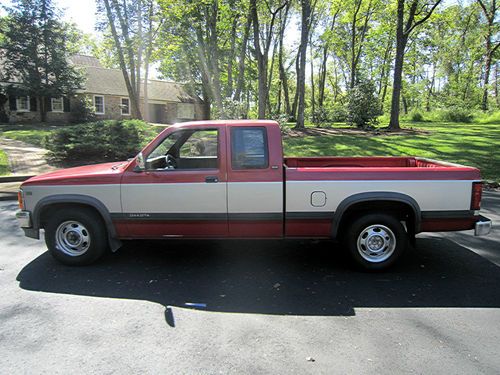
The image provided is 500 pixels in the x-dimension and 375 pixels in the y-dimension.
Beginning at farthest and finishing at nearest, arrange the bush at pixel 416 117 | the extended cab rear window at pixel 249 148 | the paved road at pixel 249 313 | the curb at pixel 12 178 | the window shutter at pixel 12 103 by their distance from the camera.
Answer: the bush at pixel 416 117, the window shutter at pixel 12 103, the curb at pixel 12 178, the extended cab rear window at pixel 249 148, the paved road at pixel 249 313

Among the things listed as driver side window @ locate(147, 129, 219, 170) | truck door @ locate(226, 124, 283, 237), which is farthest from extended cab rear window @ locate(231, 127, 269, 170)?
driver side window @ locate(147, 129, 219, 170)

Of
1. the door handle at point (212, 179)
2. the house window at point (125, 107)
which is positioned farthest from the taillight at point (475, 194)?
the house window at point (125, 107)

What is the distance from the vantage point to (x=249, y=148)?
4762mm

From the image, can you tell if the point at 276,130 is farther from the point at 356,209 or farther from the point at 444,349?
the point at 444,349

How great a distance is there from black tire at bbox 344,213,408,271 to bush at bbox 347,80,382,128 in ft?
57.8

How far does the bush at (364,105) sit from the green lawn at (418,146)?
2852 millimetres

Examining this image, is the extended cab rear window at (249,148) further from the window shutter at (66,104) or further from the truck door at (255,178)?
the window shutter at (66,104)

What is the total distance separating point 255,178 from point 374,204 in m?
1.50

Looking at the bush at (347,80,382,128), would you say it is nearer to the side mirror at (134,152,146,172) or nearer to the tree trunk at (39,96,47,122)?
the side mirror at (134,152,146,172)

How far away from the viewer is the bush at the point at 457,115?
29.3 meters

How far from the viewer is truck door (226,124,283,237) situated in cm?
468

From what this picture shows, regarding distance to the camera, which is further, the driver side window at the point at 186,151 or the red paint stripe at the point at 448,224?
the driver side window at the point at 186,151

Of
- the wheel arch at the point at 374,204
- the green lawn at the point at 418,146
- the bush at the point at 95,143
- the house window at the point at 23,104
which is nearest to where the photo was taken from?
the wheel arch at the point at 374,204

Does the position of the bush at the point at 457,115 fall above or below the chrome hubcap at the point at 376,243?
above
